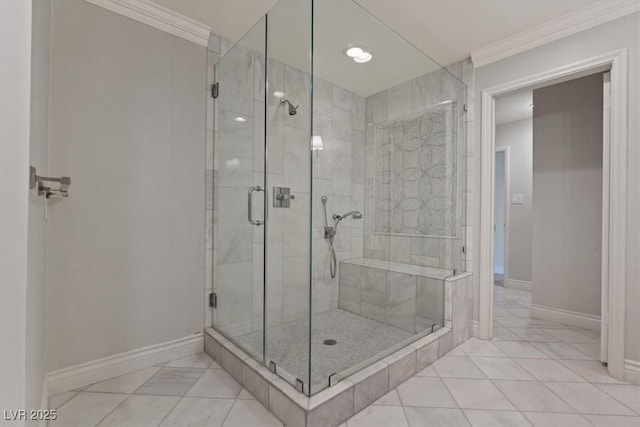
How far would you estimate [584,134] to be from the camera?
112 inches

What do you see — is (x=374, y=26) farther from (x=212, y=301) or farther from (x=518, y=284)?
(x=518, y=284)

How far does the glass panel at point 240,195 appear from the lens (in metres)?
1.85

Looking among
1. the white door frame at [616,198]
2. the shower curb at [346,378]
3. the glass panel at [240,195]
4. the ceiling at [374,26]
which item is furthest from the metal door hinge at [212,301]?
the white door frame at [616,198]

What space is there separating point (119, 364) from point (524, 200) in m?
5.00

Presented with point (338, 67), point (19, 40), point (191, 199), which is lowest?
point (191, 199)

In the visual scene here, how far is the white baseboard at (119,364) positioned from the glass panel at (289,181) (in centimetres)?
77

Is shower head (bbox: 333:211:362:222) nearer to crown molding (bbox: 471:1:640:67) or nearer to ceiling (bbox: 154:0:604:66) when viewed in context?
ceiling (bbox: 154:0:604:66)

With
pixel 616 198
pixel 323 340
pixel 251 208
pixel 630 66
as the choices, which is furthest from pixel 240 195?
pixel 630 66

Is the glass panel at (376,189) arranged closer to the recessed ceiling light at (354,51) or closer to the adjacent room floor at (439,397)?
the recessed ceiling light at (354,51)

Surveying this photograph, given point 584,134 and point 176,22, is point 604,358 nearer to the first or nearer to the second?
point 584,134

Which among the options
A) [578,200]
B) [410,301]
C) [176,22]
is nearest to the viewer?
[176,22]

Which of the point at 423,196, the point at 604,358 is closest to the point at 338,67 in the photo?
the point at 423,196

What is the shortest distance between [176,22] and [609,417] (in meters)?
3.46

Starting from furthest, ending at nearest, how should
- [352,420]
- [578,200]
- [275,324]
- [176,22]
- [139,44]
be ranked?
[578,200]
[176,22]
[139,44]
[275,324]
[352,420]
